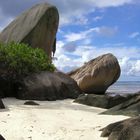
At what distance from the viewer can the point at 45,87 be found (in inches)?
477

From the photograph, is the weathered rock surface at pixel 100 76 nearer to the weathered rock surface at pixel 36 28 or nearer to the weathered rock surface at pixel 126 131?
the weathered rock surface at pixel 36 28

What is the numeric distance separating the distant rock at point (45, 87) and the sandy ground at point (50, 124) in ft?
9.71

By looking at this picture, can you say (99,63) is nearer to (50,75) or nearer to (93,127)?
(50,75)

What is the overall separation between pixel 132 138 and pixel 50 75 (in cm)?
774

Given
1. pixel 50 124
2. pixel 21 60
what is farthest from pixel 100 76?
pixel 50 124

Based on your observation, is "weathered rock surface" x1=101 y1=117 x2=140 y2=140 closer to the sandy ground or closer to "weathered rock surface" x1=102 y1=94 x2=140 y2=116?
the sandy ground

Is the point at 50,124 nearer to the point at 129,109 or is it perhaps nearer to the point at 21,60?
the point at 129,109

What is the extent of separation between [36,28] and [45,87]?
5.01m

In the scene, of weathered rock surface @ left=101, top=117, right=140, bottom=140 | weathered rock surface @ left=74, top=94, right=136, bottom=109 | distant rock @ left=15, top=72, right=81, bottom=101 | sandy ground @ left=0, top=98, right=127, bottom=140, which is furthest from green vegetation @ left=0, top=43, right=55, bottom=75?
weathered rock surface @ left=101, top=117, right=140, bottom=140

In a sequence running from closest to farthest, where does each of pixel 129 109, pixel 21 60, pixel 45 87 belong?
1. pixel 129 109
2. pixel 45 87
3. pixel 21 60

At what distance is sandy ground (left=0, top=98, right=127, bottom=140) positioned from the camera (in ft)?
20.3

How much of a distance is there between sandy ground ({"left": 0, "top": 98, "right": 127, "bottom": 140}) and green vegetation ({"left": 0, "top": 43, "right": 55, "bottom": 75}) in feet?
12.8

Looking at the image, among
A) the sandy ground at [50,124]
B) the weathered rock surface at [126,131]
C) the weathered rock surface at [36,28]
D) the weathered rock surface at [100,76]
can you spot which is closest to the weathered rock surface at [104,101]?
the sandy ground at [50,124]

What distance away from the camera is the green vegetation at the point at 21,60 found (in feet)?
41.3
